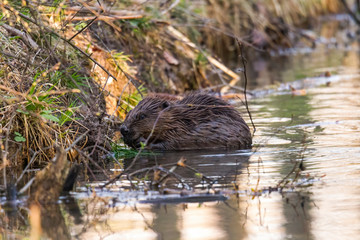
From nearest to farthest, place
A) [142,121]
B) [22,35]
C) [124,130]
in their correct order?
[22,35] < [124,130] < [142,121]

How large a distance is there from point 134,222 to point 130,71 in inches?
157

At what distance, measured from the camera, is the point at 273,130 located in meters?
6.57

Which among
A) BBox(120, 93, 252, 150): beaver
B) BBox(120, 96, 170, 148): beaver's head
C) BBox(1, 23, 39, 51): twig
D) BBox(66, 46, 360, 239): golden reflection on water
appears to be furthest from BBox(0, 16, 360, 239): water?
BBox(1, 23, 39, 51): twig

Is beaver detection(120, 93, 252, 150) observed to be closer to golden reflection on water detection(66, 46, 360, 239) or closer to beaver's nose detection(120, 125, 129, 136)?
beaver's nose detection(120, 125, 129, 136)

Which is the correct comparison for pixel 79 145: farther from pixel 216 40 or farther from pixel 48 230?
pixel 216 40

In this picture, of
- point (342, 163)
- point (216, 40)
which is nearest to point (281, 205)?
point (342, 163)

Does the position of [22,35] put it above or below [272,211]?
above

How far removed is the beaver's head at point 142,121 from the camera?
597cm

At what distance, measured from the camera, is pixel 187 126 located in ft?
20.1

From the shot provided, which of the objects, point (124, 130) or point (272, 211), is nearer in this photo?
point (272, 211)

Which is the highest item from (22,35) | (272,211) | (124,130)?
(22,35)

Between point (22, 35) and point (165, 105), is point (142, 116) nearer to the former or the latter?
point (165, 105)

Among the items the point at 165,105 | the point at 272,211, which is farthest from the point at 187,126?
the point at 272,211

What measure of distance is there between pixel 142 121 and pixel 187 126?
0.40 meters
